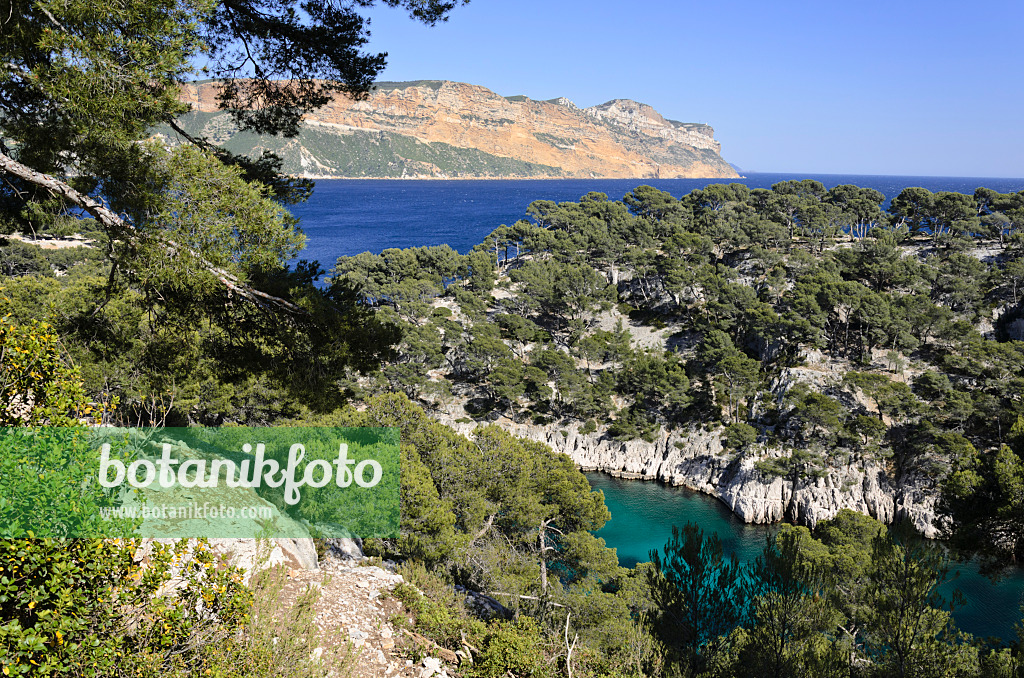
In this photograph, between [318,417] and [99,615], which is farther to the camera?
[318,417]

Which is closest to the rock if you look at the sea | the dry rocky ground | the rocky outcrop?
the dry rocky ground

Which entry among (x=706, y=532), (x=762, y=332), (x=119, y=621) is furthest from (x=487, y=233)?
(x=119, y=621)

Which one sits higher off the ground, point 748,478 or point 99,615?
point 99,615

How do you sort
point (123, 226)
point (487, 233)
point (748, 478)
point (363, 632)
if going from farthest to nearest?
1. point (487, 233)
2. point (748, 478)
3. point (363, 632)
4. point (123, 226)

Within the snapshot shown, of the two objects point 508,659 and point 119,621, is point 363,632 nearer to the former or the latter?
point 508,659

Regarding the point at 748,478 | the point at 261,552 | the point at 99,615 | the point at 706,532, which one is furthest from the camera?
the point at 748,478

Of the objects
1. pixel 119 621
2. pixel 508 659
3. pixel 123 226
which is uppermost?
pixel 123 226

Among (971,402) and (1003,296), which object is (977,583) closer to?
(971,402)

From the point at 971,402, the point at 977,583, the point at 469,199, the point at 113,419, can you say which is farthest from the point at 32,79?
the point at 469,199
